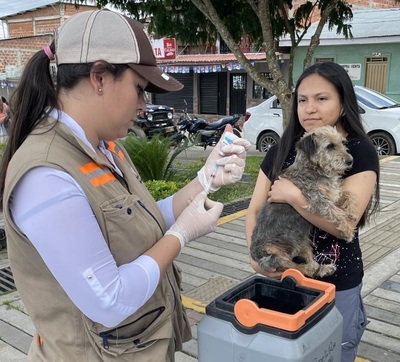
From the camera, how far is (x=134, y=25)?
1.48 m

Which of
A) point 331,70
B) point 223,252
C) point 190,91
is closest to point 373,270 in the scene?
point 223,252

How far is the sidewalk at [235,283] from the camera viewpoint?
3.26 meters

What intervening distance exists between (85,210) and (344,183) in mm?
1506

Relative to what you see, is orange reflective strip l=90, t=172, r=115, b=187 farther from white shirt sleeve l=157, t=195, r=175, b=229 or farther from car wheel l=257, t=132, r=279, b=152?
car wheel l=257, t=132, r=279, b=152

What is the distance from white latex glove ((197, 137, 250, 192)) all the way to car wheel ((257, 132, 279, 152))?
389 inches

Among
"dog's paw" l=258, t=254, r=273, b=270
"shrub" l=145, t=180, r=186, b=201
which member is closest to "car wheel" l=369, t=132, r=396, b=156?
"shrub" l=145, t=180, r=186, b=201

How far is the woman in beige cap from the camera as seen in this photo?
1.25 meters

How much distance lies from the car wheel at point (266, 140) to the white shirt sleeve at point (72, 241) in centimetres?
1064

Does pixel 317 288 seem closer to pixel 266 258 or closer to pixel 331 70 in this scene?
pixel 266 258

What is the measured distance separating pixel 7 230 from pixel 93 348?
0.49 meters

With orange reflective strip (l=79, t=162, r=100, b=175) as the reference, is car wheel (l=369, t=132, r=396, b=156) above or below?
below

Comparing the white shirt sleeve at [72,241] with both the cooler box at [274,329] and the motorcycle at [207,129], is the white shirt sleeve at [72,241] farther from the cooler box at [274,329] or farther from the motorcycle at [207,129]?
the motorcycle at [207,129]

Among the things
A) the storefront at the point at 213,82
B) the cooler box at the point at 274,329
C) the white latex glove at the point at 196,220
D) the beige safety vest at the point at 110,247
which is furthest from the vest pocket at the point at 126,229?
the storefront at the point at 213,82

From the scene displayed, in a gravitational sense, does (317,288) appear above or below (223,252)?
above
